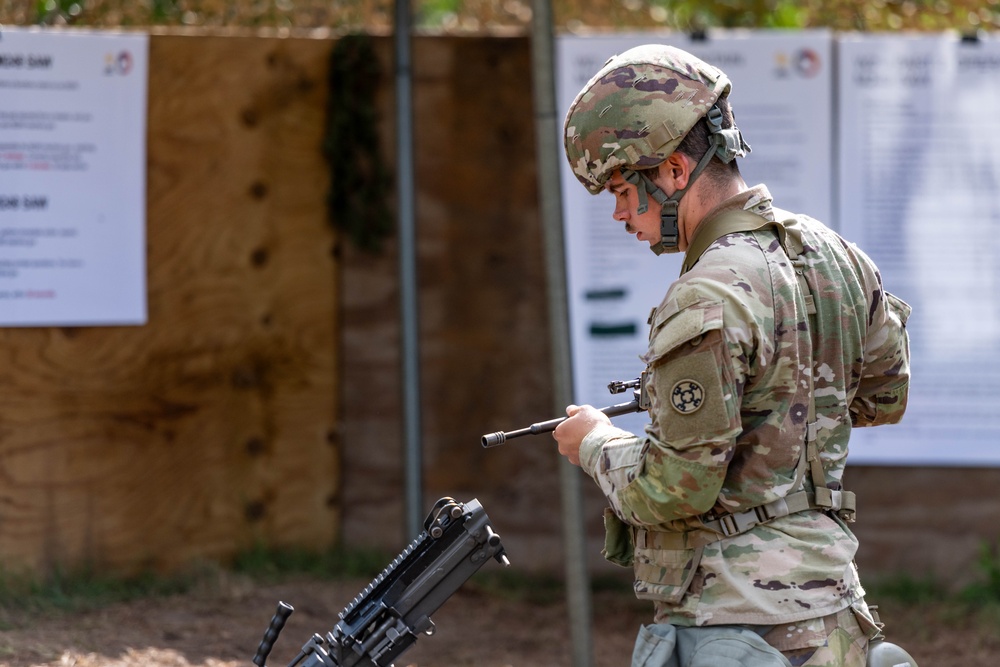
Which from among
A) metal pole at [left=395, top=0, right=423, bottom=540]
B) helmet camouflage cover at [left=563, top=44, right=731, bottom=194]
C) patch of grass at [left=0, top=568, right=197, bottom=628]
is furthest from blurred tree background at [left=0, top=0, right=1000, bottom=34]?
helmet camouflage cover at [left=563, top=44, right=731, bottom=194]

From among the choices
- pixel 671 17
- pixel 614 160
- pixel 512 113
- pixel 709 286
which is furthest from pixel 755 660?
pixel 671 17

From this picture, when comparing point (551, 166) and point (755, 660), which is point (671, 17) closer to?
point (551, 166)

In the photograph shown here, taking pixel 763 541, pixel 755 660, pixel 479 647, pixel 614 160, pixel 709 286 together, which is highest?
pixel 614 160

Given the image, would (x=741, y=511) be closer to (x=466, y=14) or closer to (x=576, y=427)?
(x=576, y=427)

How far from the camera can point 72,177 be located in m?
4.42

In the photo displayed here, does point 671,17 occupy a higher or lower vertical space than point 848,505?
higher

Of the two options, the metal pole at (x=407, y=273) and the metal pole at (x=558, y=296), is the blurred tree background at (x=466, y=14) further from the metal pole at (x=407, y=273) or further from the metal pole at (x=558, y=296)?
the metal pole at (x=558, y=296)

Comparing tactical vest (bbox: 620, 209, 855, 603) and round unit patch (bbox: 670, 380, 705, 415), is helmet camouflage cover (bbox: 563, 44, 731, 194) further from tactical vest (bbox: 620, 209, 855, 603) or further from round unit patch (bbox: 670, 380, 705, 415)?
round unit patch (bbox: 670, 380, 705, 415)

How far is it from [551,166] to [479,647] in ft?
6.14

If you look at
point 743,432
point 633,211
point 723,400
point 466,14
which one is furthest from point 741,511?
point 466,14

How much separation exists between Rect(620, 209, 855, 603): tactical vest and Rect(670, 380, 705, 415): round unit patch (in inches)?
11.0

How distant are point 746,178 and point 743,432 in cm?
266

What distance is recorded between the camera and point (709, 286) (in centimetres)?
217

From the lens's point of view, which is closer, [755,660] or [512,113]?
[755,660]
